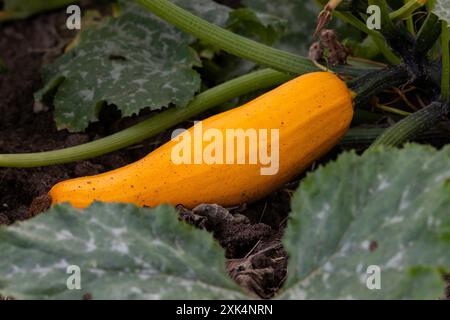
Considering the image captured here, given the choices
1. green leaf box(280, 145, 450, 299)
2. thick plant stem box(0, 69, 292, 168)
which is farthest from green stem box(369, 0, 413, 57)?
green leaf box(280, 145, 450, 299)

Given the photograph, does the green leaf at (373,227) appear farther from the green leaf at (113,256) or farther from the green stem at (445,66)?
the green stem at (445,66)

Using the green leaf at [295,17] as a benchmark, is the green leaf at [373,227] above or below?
below

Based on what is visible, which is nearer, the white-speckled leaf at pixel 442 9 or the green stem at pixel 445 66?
the white-speckled leaf at pixel 442 9

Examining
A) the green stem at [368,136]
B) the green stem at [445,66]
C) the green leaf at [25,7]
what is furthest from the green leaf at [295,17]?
the green leaf at [25,7]

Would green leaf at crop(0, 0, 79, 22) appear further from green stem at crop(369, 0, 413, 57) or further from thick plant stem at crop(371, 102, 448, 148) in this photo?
thick plant stem at crop(371, 102, 448, 148)

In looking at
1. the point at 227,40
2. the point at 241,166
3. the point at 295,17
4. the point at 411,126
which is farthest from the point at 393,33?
the point at 295,17

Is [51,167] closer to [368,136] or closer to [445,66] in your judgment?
[368,136]

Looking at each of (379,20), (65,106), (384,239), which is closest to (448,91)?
(379,20)
